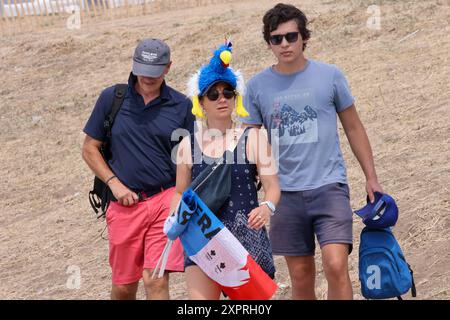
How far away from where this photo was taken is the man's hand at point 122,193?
5672 millimetres

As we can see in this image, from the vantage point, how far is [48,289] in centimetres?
838

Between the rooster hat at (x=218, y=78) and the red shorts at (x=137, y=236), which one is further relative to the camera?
the red shorts at (x=137, y=236)

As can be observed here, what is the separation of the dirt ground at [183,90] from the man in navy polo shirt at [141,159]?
1.64 metres

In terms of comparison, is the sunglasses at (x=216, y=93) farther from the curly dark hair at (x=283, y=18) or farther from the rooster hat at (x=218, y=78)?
the curly dark hair at (x=283, y=18)

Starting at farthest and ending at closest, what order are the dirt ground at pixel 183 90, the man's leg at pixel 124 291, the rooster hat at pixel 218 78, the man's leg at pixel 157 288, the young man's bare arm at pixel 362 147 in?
the dirt ground at pixel 183 90 < the man's leg at pixel 124 291 < the man's leg at pixel 157 288 < the young man's bare arm at pixel 362 147 < the rooster hat at pixel 218 78

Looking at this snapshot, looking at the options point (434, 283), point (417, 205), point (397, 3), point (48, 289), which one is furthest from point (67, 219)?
point (397, 3)

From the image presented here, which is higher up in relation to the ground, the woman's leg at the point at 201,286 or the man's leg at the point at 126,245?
the woman's leg at the point at 201,286

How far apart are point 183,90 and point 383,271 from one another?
9.35 metres

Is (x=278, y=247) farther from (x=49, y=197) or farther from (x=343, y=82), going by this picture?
(x=49, y=197)

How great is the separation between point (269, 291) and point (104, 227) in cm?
534

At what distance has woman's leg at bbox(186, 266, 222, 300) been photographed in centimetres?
477

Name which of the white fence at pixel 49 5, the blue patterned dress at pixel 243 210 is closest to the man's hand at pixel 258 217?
the blue patterned dress at pixel 243 210

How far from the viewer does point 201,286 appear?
479 centimetres

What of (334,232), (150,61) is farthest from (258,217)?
(150,61)
